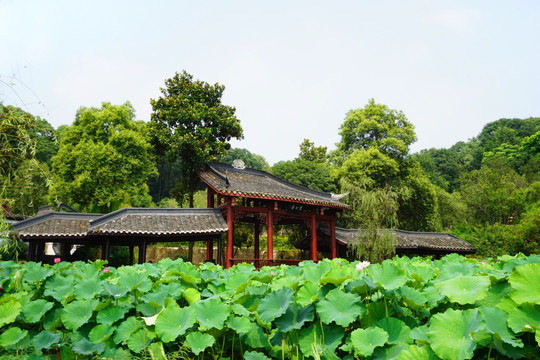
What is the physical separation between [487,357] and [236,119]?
646 inches

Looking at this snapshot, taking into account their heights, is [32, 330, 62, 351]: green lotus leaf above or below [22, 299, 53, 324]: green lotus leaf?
below

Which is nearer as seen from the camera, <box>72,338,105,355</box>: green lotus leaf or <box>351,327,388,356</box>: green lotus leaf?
<box>351,327,388,356</box>: green lotus leaf

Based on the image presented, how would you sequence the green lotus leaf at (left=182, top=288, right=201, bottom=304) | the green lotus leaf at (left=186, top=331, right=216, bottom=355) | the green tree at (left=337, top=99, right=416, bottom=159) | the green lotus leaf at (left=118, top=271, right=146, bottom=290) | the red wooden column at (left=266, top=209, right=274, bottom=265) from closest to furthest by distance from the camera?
1. the green lotus leaf at (left=186, top=331, right=216, bottom=355)
2. the green lotus leaf at (left=182, top=288, right=201, bottom=304)
3. the green lotus leaf at (left=118, top=271, right=146, bottom=290)
4. the red wooden column at (left=266, top=209, right=274, bottom=265)
5. the green tree at (left=337, top=99, right=416, bottom=159)

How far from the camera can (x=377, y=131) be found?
862 inches

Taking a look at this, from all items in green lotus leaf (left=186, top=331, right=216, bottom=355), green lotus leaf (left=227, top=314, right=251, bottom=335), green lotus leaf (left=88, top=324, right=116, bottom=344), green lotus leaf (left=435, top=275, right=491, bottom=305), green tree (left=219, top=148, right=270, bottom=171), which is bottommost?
green lotus leaf (left=88, top=324, right=116, bottom=344)

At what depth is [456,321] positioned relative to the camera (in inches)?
62.5

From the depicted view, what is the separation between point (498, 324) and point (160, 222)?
978 centimetres

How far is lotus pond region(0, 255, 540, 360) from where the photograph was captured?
155 centimetres

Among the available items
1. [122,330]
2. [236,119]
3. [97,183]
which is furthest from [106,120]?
[122,330]

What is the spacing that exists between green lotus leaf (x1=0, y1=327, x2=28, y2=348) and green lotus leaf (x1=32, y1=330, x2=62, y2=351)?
9 centimetres

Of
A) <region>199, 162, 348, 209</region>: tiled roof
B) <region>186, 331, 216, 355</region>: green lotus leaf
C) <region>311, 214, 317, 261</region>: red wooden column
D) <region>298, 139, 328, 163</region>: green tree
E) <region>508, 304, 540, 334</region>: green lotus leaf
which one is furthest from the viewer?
<region>298, 139, 328, 163</region>: green tree

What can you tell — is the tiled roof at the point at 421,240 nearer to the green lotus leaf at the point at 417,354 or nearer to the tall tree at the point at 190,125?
the tall tree at the point at 190,125

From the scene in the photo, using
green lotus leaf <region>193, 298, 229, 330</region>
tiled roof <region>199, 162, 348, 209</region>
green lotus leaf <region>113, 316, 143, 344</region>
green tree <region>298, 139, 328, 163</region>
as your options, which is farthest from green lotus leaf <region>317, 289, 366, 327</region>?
green tree <region>298, 139, 328, 163</region>

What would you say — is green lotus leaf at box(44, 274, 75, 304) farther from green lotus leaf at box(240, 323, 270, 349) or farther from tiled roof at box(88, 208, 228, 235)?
tiled roof at box(88, 208, 228, 235)
